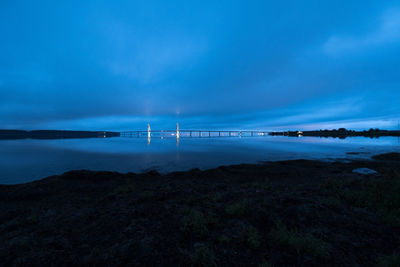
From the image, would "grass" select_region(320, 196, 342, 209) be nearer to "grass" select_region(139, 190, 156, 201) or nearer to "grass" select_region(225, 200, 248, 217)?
"grass" select_region(225, 200, 248, 217)

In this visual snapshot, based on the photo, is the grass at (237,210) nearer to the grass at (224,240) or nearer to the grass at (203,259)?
the grass at (224,240)

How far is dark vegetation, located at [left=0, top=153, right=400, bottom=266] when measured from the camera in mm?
3121

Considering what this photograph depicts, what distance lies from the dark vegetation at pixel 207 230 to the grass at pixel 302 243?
0.02 m

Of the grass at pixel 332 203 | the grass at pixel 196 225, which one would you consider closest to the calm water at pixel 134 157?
the grass at pixel 196 225

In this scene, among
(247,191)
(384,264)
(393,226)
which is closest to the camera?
(384,264)

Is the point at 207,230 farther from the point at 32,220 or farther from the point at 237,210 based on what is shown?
the point at 32,220

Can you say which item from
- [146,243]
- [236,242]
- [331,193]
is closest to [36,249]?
[146,243]

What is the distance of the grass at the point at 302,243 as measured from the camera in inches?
122

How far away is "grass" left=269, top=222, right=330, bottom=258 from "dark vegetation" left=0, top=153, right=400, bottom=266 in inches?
0.7

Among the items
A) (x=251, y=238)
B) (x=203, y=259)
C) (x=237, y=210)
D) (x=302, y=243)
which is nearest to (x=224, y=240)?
(x=251, y=238)

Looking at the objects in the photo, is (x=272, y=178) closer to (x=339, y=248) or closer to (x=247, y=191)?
(x=247, y=191)

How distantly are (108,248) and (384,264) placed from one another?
5343mm

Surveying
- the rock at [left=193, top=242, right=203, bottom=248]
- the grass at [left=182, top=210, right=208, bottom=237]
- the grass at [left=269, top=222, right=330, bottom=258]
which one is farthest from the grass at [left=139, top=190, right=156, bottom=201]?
the grass at [left=269, top=222, right=330, bottom=258]

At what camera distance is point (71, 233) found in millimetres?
4102
